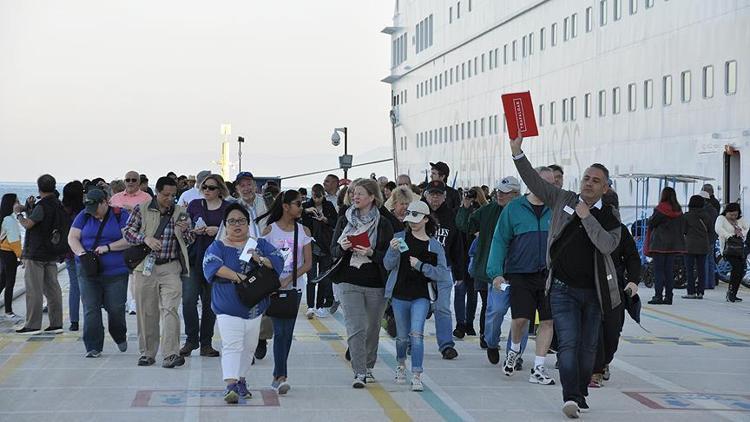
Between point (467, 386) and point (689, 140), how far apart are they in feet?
103

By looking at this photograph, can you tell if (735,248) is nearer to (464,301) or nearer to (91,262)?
(464,301)

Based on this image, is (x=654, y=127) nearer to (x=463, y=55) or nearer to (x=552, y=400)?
(x=463, y=55)

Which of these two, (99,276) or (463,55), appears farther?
(463,55)

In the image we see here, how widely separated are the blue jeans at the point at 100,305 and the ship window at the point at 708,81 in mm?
29225

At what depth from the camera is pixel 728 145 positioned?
124 ft

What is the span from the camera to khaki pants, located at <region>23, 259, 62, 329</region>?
15.2m

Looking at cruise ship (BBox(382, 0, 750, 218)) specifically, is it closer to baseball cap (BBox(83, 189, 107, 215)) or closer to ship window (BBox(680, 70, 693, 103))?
ship window (BBox(680, 70, 693, 103))

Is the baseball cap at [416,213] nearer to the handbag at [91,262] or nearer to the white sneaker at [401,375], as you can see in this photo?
the white sneaker at [401,375]

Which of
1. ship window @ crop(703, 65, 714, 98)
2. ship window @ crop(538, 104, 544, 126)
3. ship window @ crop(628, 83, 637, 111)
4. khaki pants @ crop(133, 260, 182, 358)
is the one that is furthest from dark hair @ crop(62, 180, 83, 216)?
ship window @ crop(538, 104, 544, 126)

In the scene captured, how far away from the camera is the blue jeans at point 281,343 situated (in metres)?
10.4

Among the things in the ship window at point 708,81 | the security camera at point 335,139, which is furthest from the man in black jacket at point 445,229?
the security camera at point 335,139

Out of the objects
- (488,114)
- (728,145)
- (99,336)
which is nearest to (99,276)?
(99,336)

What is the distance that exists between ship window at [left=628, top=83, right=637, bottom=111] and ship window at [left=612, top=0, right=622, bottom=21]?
9.60ft

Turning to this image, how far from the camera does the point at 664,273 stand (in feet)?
70.3
